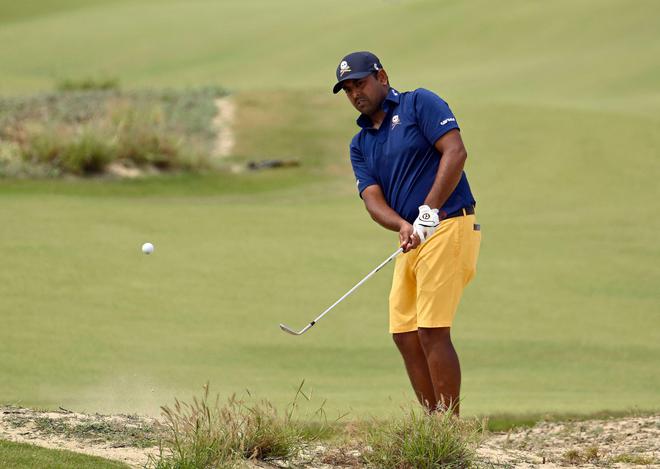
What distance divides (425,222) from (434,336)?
0.64 m

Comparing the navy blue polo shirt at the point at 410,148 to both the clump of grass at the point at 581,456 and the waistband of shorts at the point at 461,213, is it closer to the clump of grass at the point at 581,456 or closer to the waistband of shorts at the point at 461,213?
the waistband of shorts at the point at 461,213

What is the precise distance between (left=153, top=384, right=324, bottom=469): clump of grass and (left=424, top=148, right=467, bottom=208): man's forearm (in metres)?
1.40

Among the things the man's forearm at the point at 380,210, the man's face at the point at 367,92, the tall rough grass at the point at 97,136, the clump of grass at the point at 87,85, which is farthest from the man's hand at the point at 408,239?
the clump of grass at the point at 87,85

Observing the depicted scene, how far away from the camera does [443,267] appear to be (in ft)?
22.0

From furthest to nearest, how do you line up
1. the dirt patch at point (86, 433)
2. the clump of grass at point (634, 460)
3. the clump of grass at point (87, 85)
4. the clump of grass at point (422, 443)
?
the clump of grass at point (87, 85) → the clump of grass at point (634, 460) → the dirt patch at point (86, 433) → the clump of grass at point (422, 443)

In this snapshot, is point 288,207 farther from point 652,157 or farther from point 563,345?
point 563,345

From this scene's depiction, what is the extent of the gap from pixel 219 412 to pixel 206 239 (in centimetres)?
966

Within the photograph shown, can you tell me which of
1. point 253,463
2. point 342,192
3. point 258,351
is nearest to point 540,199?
point 342,192

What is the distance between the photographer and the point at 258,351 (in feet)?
33.9

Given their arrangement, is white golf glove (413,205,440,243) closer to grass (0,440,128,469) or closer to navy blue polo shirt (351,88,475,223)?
navy blue polo shirt (351,88,475,223)

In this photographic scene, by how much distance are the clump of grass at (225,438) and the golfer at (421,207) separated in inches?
38.6

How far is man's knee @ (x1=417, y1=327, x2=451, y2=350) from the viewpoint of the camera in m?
6.70

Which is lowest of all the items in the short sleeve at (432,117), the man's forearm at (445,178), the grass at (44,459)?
the grass at (44,459)

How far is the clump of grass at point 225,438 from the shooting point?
17.9 feet
